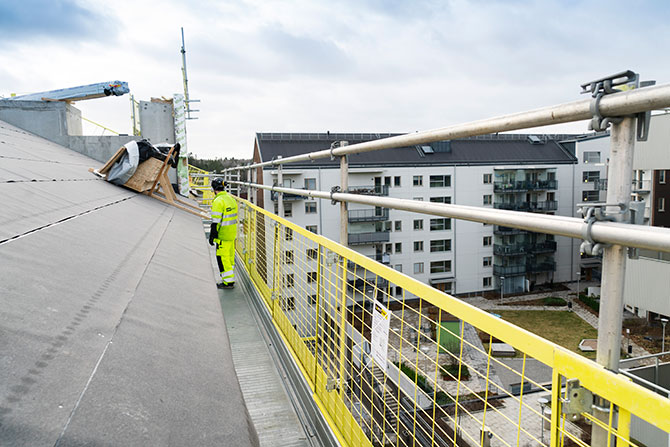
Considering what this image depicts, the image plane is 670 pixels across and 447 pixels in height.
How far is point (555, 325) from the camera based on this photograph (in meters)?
25.9

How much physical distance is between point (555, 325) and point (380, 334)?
90.2 ft

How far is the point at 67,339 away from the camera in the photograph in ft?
3.35

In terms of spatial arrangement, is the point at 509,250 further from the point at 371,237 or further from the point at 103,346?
the point at 103,346

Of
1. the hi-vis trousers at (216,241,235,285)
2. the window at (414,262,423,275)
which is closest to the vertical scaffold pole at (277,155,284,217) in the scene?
the hi-vis trousers at (216,241,235,285)

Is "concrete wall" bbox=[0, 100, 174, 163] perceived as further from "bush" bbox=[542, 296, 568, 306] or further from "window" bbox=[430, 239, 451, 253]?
"bush" bbox=[542, 296, 568, 306]

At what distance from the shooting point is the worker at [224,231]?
18.2 ft

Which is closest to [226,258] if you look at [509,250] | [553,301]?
[509,250]

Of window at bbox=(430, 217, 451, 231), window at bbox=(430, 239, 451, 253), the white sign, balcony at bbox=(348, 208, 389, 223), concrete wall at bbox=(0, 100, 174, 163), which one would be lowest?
window at bbox=(430, 239, 451, 253)

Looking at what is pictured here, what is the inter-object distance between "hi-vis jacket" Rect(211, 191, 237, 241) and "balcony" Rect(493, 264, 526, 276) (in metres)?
28.8

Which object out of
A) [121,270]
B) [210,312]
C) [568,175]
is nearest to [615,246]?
[210,312]

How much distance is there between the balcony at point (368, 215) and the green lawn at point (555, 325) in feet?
29.7

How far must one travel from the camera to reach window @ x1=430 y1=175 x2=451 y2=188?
94.0 ft

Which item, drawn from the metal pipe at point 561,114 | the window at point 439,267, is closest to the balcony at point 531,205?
the window at point 439,267

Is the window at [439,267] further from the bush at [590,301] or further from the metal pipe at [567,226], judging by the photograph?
the metal pipe at [567,226]
